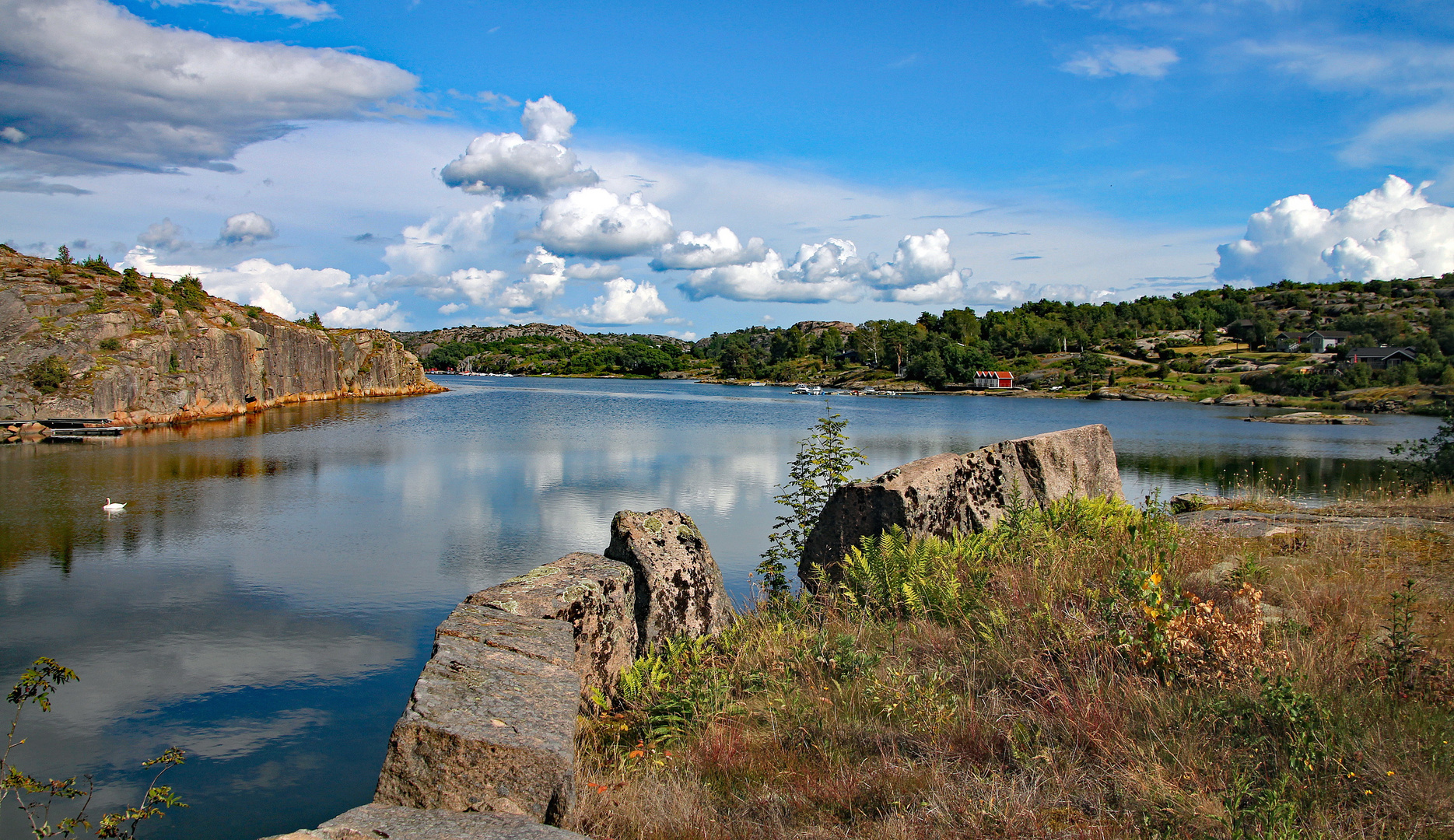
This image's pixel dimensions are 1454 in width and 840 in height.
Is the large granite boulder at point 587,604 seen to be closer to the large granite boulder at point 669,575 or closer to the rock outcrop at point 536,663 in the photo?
the rock outcrop at point 536,663

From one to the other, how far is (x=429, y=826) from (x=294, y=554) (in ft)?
54.9

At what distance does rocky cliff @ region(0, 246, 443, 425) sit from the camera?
4209 centimetres

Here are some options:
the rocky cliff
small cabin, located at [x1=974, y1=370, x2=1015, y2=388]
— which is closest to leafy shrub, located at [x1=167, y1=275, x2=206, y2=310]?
the rocky cliff

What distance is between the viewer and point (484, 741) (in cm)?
388

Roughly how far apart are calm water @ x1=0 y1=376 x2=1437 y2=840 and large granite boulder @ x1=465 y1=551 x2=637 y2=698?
142 inches

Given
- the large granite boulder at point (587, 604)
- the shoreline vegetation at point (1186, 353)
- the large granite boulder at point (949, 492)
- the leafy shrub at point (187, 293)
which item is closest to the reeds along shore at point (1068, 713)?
the large granite boulder at point (587, 604)

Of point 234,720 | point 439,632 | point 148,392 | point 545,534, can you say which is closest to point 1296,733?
point 439,632

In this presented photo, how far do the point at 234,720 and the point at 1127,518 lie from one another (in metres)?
11.5

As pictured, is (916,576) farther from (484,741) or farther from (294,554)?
(294,554)

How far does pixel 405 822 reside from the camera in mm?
3412

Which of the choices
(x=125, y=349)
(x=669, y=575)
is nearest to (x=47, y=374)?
(x=125, y=349)

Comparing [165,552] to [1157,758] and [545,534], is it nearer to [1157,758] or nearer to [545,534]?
[545,534]

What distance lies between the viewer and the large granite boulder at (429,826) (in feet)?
10.7

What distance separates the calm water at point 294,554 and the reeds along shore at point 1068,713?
5125 mm
